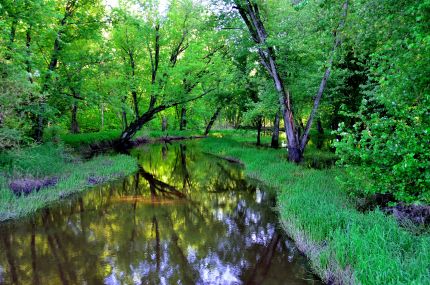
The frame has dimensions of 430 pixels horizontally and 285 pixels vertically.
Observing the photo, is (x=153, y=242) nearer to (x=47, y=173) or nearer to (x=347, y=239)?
(x=347, y=239)

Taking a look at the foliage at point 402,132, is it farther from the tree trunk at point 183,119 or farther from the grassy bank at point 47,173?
the tree trunk at point 183,119

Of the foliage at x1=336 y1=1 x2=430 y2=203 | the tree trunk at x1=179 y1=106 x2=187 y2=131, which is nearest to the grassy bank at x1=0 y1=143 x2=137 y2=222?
the foliage at x1=336 y1=1 x2=430 y2=203

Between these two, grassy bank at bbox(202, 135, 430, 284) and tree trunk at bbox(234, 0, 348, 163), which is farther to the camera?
tree trunk at bbox(234, 0, 348, 163)

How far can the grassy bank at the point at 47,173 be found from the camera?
10.3 meters

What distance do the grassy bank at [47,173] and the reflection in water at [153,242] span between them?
631 millimetres

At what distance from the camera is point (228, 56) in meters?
24.9

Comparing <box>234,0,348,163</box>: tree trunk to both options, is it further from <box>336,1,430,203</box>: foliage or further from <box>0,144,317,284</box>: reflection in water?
<box>336,1,430,203</box>: foliage

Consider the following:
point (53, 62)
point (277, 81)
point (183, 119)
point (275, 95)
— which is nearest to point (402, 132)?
point (277, 81)

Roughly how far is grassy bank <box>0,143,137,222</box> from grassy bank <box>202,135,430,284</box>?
8373mm

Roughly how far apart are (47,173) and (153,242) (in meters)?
8.04

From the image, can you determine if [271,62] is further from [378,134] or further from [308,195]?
[378,134]

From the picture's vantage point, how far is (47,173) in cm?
1365

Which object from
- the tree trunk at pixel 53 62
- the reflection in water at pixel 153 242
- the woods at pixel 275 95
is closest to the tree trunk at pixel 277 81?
the woods at pixel 275 95

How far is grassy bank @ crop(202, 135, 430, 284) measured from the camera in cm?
521
